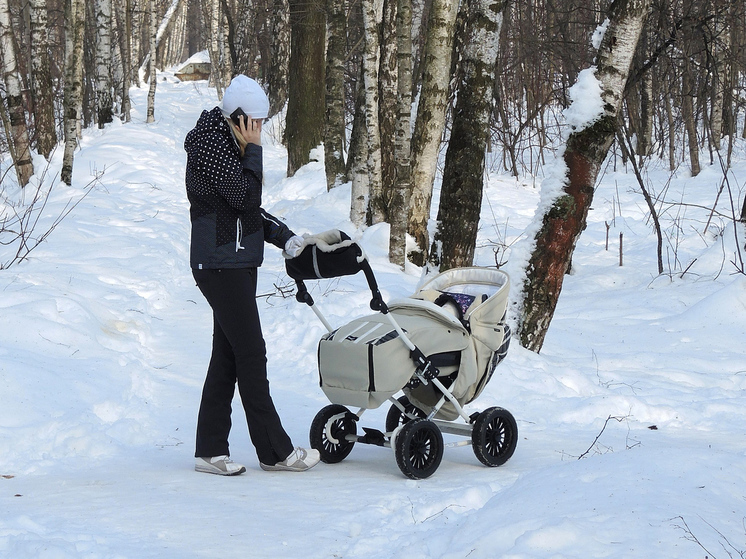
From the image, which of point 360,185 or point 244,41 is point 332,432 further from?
point 244,41

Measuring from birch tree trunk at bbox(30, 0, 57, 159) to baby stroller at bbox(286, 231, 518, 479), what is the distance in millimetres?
11003

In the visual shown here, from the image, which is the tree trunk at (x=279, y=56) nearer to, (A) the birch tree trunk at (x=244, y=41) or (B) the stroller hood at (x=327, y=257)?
(A) the birch tree trunk at (x=244, y=41)

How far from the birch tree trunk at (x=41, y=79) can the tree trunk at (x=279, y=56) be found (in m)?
7.67

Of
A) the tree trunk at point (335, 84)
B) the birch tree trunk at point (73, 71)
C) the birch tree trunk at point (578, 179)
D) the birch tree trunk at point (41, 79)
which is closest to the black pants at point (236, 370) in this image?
the birch tree trunk at point (578, 179)

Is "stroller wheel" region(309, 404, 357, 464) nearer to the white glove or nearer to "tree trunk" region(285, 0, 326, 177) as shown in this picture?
the white glove

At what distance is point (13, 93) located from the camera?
41.0 ft

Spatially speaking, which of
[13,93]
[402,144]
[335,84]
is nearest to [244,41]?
[335,84]

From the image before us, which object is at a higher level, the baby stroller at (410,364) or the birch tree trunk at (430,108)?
the birch tree trunk at (430,108)

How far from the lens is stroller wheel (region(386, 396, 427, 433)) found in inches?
186

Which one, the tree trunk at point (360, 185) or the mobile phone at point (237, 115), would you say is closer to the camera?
the mobile phone at point (237, 115)

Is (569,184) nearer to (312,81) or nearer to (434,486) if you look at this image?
(434,486)

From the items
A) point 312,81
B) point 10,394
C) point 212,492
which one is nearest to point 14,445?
point 10,394

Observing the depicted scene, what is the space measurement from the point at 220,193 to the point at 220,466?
1.44m

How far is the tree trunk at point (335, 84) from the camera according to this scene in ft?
45.8
